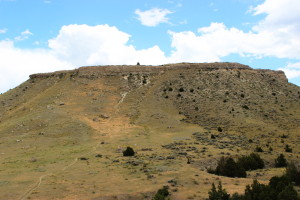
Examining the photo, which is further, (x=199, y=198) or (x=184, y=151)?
(x=184, y=151)

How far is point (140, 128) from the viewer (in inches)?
2336

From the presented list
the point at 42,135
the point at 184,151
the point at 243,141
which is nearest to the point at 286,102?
the point at 243,141

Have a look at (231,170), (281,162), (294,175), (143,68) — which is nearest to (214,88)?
(143,68)

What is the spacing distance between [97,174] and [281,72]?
272 feet

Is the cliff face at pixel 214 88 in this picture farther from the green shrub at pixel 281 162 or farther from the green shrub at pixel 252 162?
the green shrub at pixel 252 162

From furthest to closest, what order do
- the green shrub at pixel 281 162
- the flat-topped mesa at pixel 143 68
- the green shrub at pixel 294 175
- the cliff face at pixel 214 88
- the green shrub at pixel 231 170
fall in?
the flat-topped mesa at pixel 143 68 < the cliff face at pixel 214 88 < the green shrub at pixel 281 162 < the green shrub at pixel 231 170 < the green shrub at pixel 294 175

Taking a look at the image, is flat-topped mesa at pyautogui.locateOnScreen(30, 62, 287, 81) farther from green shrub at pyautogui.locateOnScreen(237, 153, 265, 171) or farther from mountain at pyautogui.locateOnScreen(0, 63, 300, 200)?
green shrub at pyautogui.locateOnScreen(237, 153, 265, 171)

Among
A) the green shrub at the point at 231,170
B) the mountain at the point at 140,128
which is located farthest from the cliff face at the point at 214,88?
the green shrub at the point at 231,170

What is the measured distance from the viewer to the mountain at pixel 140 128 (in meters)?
29.2

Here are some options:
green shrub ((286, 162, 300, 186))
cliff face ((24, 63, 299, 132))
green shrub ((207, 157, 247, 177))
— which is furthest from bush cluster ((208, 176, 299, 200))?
cliff face ((24, 63, 299, 132))

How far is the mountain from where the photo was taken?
96.0ft

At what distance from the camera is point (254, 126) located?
58844mm

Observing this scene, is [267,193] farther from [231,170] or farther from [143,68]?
[143,68]

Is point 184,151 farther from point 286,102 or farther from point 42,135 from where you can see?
point 286,102
